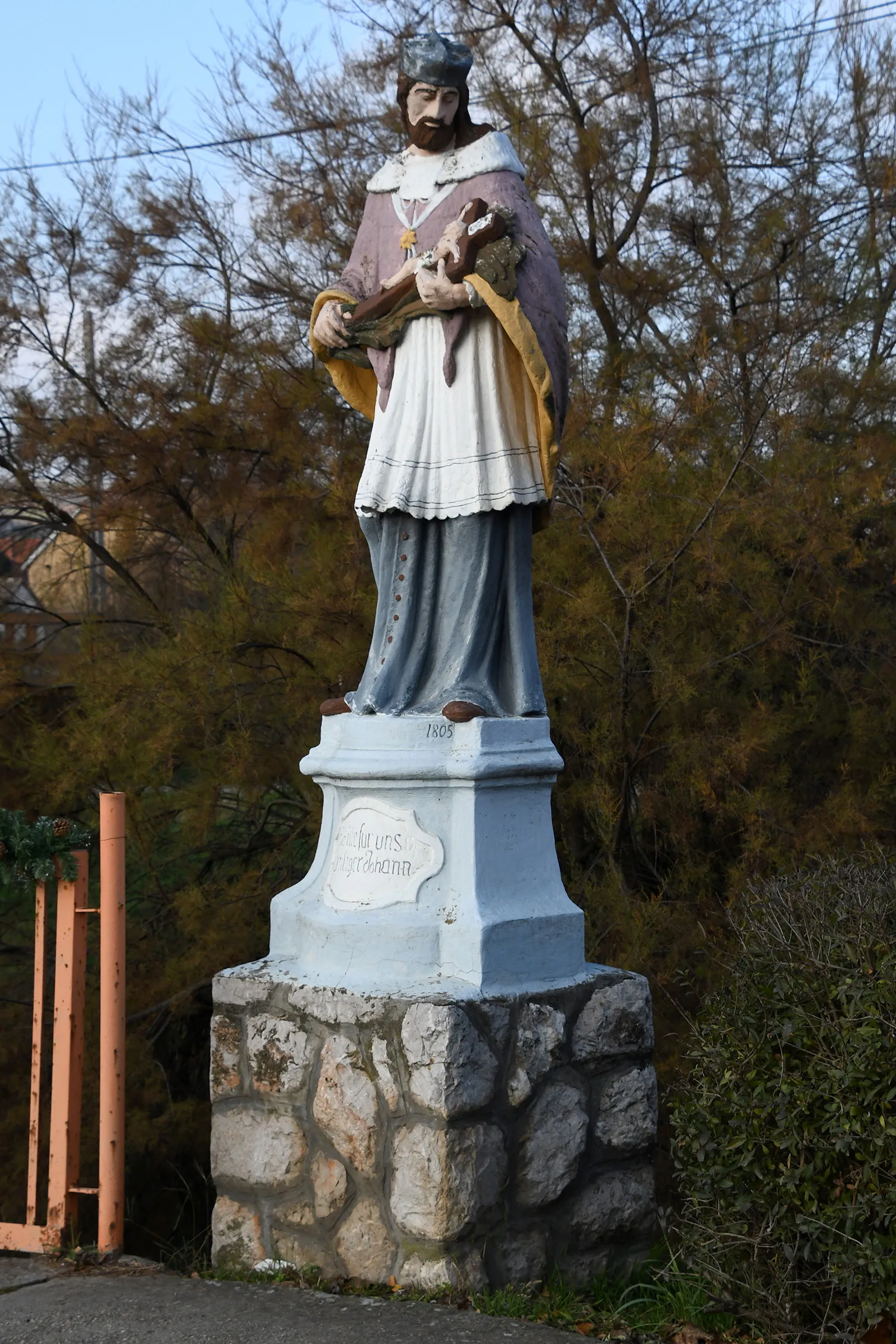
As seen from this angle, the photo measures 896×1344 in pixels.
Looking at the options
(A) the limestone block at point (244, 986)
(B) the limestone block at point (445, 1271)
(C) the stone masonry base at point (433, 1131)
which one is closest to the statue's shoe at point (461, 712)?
(C) the stone masonry base at point (433, 1131)

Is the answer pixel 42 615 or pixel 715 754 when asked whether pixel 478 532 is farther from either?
pixel 42 615

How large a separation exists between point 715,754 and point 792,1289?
4475 millimetres

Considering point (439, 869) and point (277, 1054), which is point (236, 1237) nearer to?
point (277, 1054)

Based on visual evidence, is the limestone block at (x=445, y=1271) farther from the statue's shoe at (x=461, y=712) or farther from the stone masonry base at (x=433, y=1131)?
the statue's shoe at (x=461, y=712)

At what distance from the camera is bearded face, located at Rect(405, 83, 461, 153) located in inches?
165

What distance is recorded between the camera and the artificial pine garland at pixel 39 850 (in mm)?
4109

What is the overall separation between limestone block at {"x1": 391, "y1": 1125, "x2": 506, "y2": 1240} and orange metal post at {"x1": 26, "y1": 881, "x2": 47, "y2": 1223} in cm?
103

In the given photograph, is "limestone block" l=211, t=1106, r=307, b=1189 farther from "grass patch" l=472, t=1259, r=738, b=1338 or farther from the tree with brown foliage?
the tree with brown foliage

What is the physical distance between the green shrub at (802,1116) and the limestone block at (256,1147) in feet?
3.38

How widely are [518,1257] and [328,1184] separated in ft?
1.69

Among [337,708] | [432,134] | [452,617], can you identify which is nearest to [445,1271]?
[337,708]

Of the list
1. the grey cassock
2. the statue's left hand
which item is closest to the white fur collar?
the statue's left hand

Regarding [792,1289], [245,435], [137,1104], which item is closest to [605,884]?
[137,1104]

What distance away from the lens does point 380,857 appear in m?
4.01
